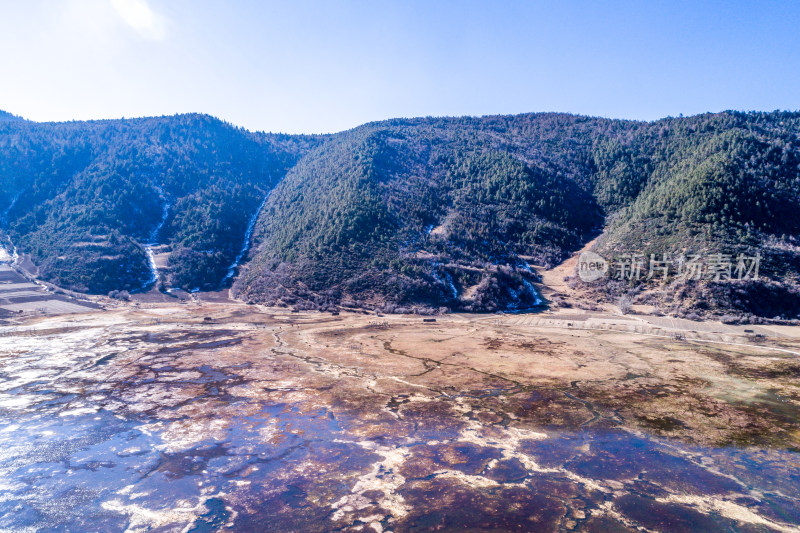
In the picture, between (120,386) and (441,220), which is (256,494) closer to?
(120,386)

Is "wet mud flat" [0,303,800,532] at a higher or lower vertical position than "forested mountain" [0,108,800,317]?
lower

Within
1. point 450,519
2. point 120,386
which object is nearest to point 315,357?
point 120,386

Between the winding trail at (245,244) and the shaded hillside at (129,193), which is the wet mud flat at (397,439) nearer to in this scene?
the winding trail at (245,244)

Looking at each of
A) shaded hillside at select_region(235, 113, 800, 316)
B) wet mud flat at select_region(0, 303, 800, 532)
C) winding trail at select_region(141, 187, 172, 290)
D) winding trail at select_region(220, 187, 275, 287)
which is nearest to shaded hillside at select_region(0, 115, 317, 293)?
winding trail at select_region(141, 187, 172, 290)

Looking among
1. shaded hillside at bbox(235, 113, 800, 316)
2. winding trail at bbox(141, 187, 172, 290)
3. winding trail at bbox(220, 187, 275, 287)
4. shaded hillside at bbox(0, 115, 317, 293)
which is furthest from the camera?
winding trail at bbox(220, 187, 275, 287)

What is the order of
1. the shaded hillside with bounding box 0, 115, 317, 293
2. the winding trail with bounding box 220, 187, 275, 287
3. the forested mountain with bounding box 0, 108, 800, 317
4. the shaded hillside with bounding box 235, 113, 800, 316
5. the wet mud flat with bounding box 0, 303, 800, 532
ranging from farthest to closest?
the winding trail with bounding box 220, 187, 275, 287 → the shaded hillside with bounding box 0, 115, 317, 293 → the forested mountain with bounding box 0, 108, 800, 317 → the shaded hillside with bounding box 235, 113, 800, 316 → the wet mud flat with bounding box 0, 303, 800, 532

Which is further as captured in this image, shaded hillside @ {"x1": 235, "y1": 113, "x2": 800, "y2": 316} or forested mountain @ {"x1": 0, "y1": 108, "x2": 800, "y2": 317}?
forested mountain @ {"x1": 0, "y1": 108, "x2": 800, "y2": 317}

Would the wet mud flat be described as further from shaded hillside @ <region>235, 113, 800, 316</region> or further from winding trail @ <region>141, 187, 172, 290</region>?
winding trail @ <region>141, 187, 172, 290</region>

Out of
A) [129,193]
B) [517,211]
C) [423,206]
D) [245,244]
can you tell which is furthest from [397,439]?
[129,193]
